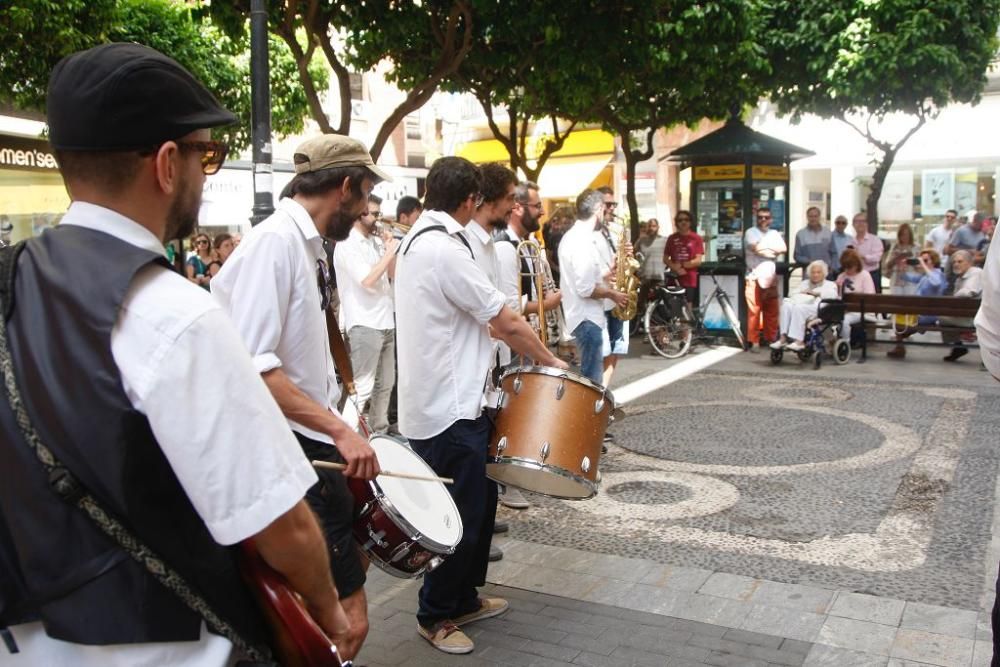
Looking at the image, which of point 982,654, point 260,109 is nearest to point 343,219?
point 982,654

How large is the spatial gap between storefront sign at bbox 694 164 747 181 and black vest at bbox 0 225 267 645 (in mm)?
13479

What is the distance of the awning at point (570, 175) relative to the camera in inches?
1251

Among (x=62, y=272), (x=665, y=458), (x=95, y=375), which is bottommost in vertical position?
(x=665, y=458)

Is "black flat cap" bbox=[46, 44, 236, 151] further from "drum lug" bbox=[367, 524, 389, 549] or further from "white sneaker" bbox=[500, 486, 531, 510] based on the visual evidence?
"white sneaker" bbox=[500, 486, 531, 510]

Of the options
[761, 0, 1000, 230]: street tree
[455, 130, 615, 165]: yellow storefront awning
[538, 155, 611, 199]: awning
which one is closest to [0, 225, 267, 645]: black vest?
[761, 0, 1000, 230]: street tree

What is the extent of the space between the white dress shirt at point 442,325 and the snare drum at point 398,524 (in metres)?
→ 0.91

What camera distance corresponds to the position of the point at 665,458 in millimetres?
7516

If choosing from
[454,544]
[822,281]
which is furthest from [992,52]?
[454,544]

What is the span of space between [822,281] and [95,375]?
1201 centimetres

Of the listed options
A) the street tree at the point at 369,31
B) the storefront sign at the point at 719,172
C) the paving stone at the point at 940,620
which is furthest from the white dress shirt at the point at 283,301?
the storefront sign at the point at 719,172

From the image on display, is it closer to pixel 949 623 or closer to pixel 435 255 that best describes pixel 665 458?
pixel 949 623

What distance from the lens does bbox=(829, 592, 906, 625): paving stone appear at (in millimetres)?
4352

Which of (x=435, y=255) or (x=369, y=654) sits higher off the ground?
(x=435, y=255)

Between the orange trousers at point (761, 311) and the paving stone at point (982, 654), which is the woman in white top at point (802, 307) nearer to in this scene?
the orange trousers at point (761, 311)
